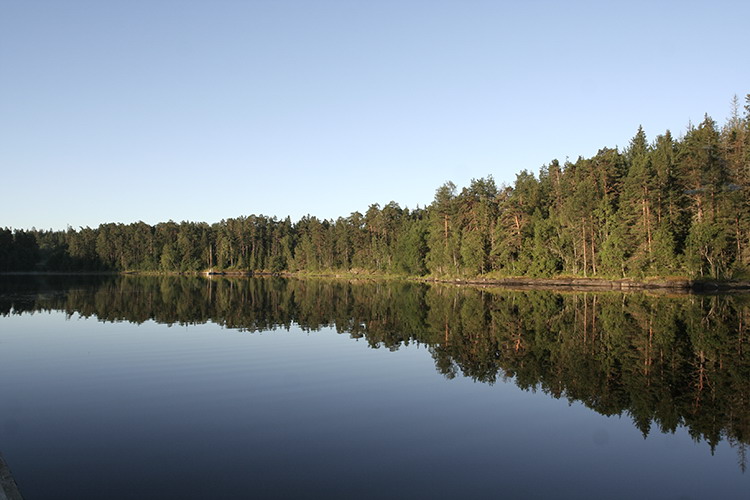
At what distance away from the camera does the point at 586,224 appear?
83625 millimetres

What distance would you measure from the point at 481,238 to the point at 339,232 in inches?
2505

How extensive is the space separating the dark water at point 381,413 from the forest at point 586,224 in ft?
140

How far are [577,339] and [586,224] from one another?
59.9 meters

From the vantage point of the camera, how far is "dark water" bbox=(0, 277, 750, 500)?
1101 centimetres

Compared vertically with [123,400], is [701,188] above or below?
above

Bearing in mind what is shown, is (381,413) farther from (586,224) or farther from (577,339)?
(586,224)

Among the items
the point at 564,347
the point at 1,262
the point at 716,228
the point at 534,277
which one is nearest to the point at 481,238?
the point at 534,277

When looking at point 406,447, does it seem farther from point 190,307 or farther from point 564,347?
point 190,307

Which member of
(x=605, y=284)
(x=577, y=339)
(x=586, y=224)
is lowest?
(x=605, y=284)

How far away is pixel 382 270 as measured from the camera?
5536 inches

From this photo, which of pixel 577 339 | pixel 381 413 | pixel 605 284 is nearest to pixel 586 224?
pixel 605 284

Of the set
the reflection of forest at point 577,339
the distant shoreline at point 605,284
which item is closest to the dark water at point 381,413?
the reflection of forest at point 577,339

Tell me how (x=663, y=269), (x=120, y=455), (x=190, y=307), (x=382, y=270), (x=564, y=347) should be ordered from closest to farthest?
(x=120, y=455)
(x=564, y=347)
(x=190, y=307)
(x=663, y=269)
(x=382, y=270)

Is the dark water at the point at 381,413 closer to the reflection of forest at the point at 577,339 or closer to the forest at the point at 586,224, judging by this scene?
the reflection of forest at the point at 577,339
